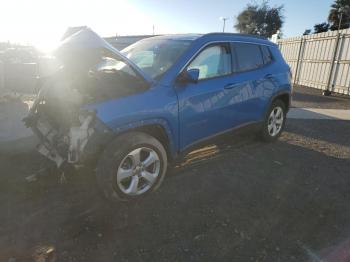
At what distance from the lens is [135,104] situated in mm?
3293

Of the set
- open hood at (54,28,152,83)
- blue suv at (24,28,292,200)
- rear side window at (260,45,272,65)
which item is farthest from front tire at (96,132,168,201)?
rear side window at (260,45,272,65)

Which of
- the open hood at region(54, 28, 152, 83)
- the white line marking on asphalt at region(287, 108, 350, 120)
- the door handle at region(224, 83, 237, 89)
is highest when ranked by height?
the open hood at region(54, 28, 152, 83)

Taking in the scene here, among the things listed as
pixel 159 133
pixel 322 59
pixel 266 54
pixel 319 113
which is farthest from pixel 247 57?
pixel 322 59

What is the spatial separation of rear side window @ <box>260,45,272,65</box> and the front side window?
1046 mm

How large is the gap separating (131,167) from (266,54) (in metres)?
3.25

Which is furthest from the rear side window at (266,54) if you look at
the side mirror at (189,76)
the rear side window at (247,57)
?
the side mirror at (189,76)

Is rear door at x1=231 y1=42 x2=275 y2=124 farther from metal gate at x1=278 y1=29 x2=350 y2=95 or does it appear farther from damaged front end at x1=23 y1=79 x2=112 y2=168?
metal gate at x1=278 y1=29 x2=350 y2=95

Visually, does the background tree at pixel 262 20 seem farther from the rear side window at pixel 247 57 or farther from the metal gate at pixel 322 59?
the rear side window at pixel 247 57

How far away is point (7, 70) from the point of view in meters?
13.1

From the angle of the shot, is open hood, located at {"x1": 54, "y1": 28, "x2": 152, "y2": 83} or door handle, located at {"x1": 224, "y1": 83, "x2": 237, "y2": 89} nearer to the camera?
open hood, located at {"x1": 54, "y1": 28, "x2": 152, "y2": 83}

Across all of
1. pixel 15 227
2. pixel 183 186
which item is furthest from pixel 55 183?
pixel 183 186

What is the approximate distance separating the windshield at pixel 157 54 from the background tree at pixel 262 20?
43226mm

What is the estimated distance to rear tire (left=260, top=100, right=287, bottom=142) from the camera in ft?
17.9

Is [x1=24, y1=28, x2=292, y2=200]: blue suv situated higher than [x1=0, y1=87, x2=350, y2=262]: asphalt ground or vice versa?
[x1=24, y1=28, x2=292, y2=200]: blue suv
